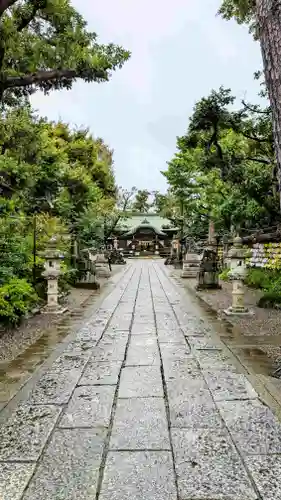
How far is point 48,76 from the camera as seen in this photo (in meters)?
6.31

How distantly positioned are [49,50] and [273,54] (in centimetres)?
552

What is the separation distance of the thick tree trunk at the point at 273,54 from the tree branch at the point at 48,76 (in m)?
4.39

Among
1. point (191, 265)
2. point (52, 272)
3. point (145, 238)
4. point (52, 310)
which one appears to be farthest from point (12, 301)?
point (145, 238)

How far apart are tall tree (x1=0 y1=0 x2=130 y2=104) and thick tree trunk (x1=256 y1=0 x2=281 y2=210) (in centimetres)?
438

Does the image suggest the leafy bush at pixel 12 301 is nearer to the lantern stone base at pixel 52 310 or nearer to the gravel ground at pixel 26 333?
→ the gravel ground at pixel 26 333

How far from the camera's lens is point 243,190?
9898mm

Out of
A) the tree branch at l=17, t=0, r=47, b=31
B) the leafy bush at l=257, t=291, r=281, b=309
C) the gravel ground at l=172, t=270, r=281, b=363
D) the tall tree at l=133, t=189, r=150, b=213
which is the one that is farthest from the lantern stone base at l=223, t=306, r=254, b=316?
the tall tree at l=133, t=189, r=150, b=213

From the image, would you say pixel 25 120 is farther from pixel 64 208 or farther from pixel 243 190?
pixel 243 190

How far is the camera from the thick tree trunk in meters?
2.54

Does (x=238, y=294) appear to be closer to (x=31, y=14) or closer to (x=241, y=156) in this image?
(x=241, y=156)

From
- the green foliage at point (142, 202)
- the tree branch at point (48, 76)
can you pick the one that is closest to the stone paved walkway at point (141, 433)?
the tree branch at point (48, 76)

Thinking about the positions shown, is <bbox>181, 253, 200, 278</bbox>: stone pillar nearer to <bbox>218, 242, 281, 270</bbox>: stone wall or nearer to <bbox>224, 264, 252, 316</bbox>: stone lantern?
<bbox>218, 242, 281, 270</bbox>: stone wall

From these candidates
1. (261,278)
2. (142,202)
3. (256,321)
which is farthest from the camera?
(142,202)

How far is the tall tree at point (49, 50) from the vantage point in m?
6.39
